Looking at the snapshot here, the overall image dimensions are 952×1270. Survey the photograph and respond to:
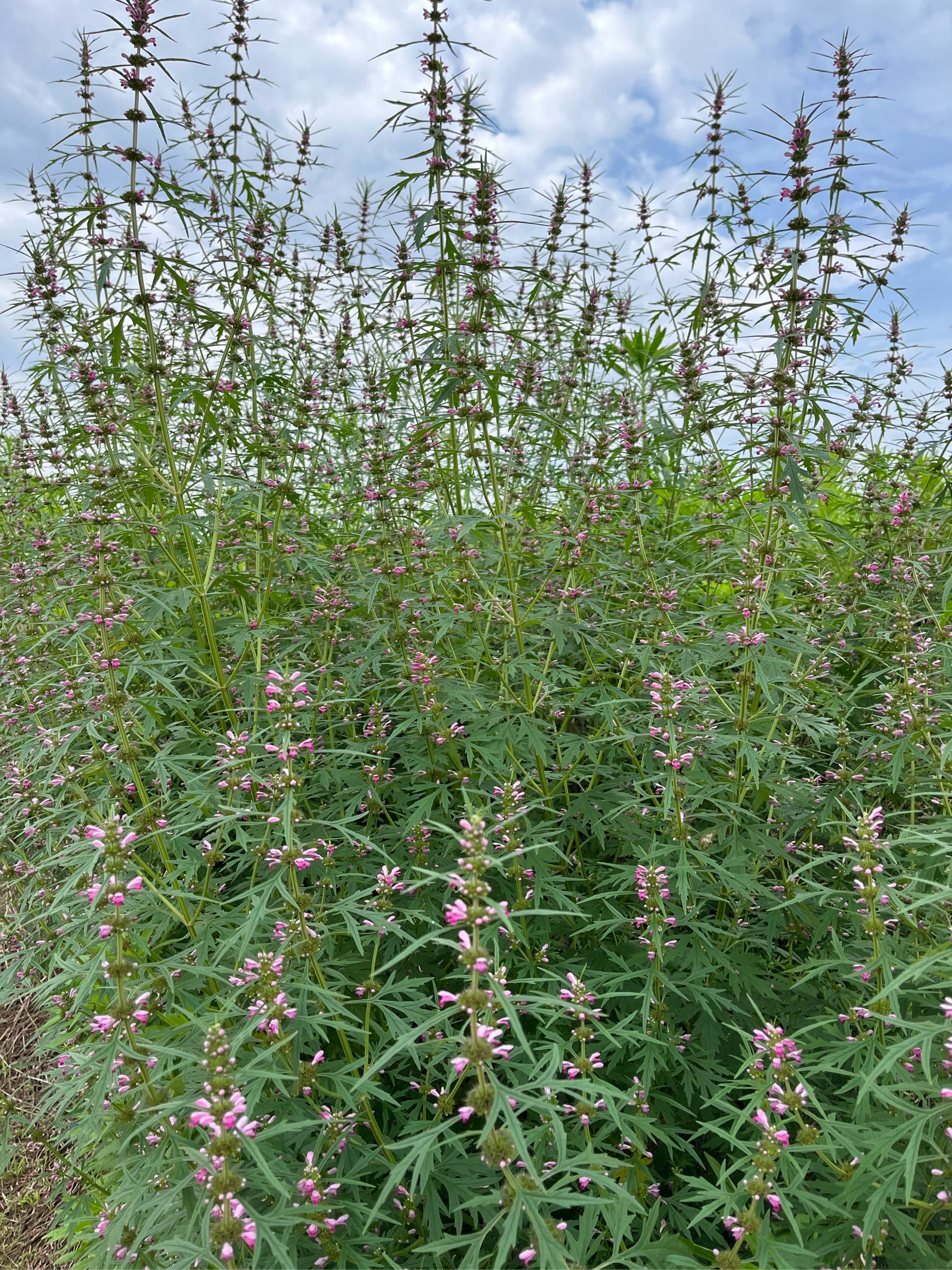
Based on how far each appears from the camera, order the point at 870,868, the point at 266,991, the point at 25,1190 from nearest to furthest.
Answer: the point at 266,991, the point at 870,868, the point at 25,1190

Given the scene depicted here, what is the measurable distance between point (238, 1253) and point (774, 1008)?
7.60 ft

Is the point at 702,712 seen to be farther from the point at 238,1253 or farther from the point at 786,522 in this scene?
the point at 238,1253

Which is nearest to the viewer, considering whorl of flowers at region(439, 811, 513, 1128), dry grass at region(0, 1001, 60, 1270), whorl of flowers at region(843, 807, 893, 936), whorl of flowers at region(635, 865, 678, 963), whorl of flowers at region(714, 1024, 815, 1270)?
whorl of flowers at region(439, 811, 513, 1128)

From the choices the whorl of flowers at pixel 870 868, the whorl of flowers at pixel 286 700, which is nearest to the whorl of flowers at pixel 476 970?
the whorl of flowers at pixel 286 700

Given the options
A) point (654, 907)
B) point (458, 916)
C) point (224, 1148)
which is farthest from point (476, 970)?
point (654, 907)

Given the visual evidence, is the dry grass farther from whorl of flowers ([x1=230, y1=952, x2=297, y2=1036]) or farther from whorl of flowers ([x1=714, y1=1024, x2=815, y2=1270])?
whorl of flowers ([x1=714, y1=1024, x2=815, y2=1270])

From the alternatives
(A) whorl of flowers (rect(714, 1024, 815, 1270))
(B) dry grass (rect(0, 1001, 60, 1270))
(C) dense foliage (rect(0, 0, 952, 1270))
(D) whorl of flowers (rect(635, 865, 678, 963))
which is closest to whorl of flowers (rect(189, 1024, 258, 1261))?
(C) dense foliage (rect(0, 0, 952, 1270))

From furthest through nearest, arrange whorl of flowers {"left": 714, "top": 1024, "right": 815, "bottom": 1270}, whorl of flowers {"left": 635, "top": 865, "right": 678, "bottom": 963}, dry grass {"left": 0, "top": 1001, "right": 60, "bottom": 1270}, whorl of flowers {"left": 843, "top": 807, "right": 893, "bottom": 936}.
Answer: dry grass {"left": 0, "top": 1001, "right": 60, "bottom": 1270} → whorl of flowers {"left": 635, "top": 865, "right": 678, "bottom": 963} → whorl of flowers {"left": 843, "top": 807, "right": 893, "bottom": 936} → whorl of flowers {"left": 714, "top": 1024, "right": 815, "bottom": 1270}

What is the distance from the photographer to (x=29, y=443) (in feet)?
19.8

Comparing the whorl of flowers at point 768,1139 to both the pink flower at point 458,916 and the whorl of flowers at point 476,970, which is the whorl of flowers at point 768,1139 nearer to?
the whorl of flowers at point 476,970

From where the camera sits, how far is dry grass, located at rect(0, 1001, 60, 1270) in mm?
4125

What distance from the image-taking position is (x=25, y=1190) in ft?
15.1

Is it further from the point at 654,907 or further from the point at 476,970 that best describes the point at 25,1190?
the point at 476,970

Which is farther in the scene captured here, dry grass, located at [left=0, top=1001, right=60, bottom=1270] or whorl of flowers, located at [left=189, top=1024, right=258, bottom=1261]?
dry grass, located at [left=0, top=1001, right=60, bottom=1270]
